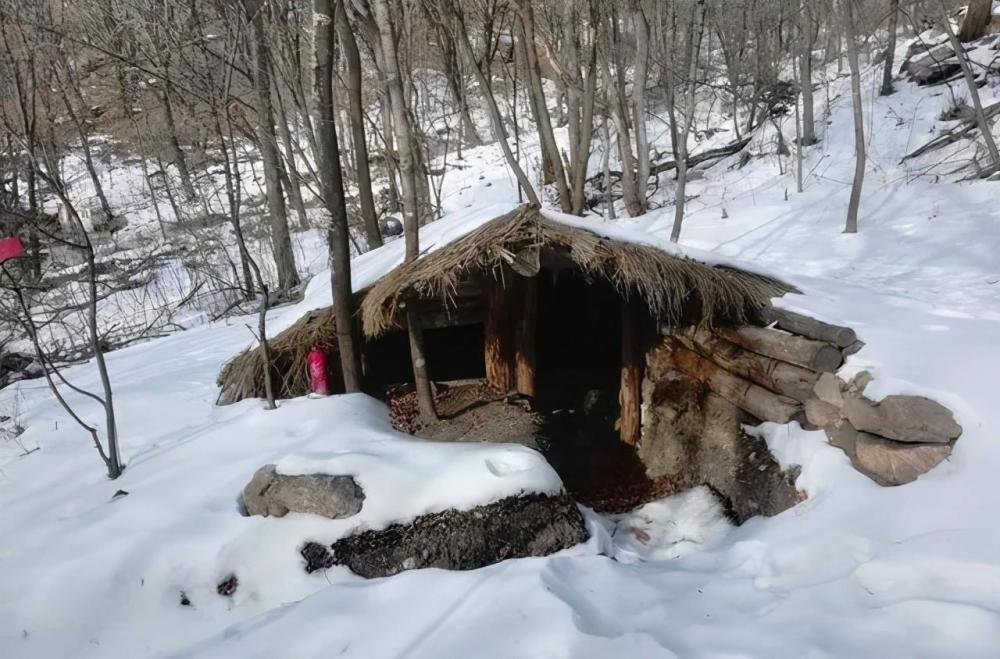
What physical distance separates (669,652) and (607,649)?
24 centimetres

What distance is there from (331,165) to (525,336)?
2600 millimetres

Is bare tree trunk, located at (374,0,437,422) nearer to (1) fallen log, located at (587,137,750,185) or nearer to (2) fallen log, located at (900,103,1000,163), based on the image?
(1) fallen log, located at (587,137,750,185)

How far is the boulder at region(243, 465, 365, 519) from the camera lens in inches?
130

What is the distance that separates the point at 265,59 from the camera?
752 centimetres

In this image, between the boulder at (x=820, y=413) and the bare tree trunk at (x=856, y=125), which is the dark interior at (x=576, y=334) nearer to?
the boulder at (x=820, y=413)

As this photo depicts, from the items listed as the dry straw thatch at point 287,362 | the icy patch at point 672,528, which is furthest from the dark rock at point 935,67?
the dry straw thatch at point 287,362

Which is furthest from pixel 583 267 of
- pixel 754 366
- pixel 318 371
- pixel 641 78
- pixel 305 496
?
pixel 641 78

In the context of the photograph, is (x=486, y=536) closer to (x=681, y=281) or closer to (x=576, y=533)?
(x=576, y=533)

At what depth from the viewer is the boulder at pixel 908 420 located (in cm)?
302

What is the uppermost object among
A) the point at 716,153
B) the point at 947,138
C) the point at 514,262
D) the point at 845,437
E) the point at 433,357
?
the point at 716,153

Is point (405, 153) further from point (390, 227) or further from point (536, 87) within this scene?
point (390, 227)

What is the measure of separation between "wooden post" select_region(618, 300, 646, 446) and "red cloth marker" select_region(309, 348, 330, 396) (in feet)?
9.19

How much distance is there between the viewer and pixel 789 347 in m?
4.00

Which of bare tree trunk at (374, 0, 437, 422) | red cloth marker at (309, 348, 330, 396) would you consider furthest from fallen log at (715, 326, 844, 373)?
red cloth marker at (309, 348, 330, 396)
